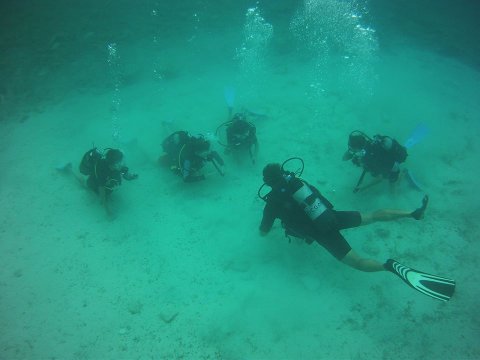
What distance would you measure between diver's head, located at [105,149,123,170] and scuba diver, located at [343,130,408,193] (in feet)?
16.2

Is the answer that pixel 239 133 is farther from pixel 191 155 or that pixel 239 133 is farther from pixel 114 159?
pixel 114 159

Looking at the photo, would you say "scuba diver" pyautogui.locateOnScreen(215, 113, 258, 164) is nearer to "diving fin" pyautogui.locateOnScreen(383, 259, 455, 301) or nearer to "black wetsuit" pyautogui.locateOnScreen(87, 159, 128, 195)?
"black wetsuit" pyautogui.locateOnScreen(87, 159, 128, 195)

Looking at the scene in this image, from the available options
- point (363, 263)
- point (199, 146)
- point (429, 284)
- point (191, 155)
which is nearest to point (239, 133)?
point (199, 146)

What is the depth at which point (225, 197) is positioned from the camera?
23.3ft

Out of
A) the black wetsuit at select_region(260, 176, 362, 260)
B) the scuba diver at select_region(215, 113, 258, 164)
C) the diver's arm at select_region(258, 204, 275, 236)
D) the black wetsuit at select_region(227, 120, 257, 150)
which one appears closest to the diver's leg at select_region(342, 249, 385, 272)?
the black wetsuit at select_region(260, 176, 362, 260)

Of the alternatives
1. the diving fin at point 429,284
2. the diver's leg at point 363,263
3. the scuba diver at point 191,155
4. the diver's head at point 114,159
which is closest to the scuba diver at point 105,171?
the diver's head at point 114,159

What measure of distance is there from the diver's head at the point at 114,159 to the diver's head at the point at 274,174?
11.3 ft

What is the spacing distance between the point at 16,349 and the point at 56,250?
1.97 m

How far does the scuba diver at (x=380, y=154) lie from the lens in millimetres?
6094

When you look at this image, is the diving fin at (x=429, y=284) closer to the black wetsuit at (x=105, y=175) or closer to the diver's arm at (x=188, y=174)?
the diver's arm at (x=188, y=174)

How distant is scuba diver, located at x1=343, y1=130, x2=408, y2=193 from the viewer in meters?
6.09

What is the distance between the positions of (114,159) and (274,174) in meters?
3.62

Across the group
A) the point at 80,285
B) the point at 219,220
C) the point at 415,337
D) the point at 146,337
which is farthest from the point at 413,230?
the point at 80,285

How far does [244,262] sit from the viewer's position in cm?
586
